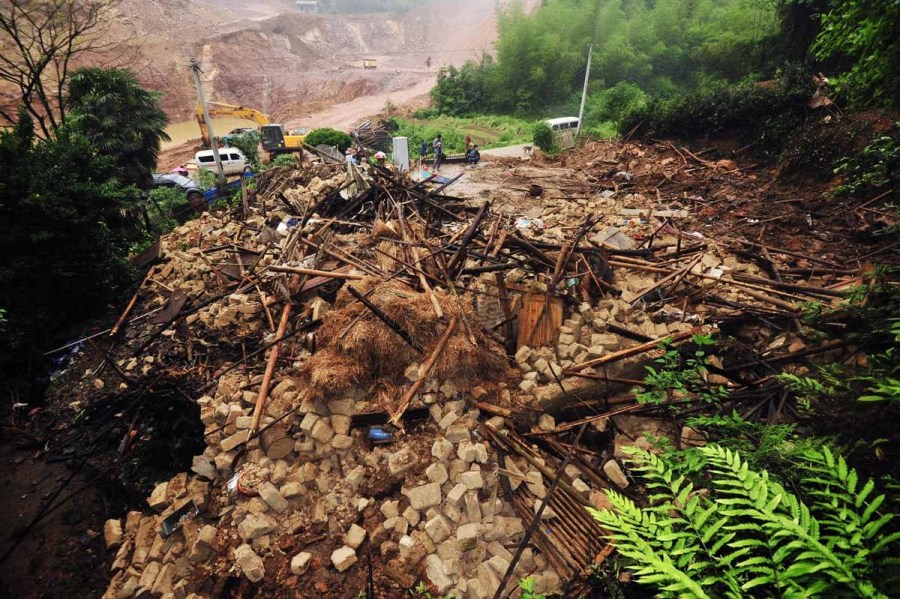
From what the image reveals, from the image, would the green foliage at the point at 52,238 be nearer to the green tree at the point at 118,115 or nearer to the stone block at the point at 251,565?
the green tree at the point at 118,115

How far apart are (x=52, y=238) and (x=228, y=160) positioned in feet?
42.3

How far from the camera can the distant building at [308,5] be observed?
6838 centimetres

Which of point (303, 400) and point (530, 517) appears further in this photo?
point (303, 400)

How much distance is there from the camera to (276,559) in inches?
138

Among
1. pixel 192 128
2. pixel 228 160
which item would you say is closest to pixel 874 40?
pixel 228 160

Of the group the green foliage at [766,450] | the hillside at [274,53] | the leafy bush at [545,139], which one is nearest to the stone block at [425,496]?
the green foliage at [766,450]

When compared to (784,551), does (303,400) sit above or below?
below

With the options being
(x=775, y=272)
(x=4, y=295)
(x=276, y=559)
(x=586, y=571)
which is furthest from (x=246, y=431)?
(x=775, y=272)

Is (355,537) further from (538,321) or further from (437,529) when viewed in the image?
(538,321)

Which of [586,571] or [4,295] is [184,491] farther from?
[4,295]

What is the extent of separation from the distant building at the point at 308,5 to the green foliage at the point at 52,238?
81.5 meters

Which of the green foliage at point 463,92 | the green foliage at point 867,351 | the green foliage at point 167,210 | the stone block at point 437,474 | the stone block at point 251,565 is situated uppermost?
the green foliage at point 463,92

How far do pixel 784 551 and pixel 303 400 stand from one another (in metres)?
4.07

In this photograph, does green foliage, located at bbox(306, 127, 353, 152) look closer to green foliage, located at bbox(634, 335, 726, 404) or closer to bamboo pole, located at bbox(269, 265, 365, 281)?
bamboo pole, located at bbox(269, 265, 365, 281)
